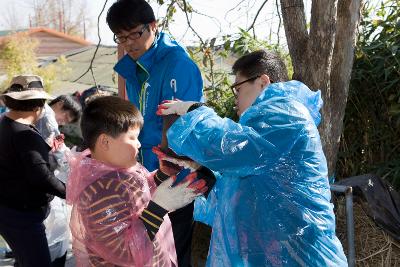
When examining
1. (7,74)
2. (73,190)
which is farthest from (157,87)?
(7,74)

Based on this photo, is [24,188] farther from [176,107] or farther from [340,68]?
[340,68]

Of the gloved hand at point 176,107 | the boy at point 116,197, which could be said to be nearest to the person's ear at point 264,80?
the gloved hand at point 176,107

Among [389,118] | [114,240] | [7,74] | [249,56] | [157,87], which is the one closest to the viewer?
[114,240]

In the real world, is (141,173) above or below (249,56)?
below

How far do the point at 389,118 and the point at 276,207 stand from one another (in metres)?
1.89

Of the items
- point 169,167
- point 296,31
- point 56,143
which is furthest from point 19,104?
point 296,31

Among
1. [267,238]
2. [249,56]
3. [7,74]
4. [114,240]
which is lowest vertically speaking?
[7,74]

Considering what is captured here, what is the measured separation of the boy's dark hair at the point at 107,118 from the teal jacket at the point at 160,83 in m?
0.61

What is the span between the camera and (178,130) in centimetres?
179

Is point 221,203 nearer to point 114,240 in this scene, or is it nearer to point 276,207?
point 276,207

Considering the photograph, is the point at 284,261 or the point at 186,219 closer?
the point at 284,261

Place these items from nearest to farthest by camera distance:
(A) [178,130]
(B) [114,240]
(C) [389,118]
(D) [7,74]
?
(A) [178,130]
(B) [114,240]
(C) [389,118]
(D) [7,74]

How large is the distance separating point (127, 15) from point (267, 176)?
1314 mm

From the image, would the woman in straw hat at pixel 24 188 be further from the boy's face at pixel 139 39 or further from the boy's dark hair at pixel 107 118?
the boy's dark hair at pixel 107 118
